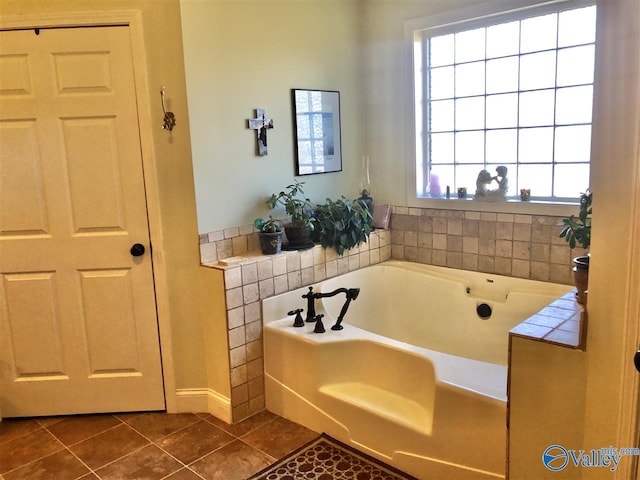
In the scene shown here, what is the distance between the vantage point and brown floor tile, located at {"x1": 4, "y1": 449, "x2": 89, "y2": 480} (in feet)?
7.66

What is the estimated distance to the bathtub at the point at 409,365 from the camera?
80.9 inches

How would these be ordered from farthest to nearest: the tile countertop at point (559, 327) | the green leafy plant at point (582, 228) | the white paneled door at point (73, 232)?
the white paneled door at point (73, 232) → the green leafy plant at point (582, 228) → the tile countertop at point (559, 327)

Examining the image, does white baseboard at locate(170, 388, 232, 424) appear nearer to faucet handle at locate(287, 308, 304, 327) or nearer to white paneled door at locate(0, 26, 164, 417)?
white paneled door at locate(0, 26, 164, 417)

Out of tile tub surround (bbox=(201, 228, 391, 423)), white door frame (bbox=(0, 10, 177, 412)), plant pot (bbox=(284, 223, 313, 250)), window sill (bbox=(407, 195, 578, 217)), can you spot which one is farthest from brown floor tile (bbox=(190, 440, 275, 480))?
window sill (bbox=(407, 195, 578, 217))

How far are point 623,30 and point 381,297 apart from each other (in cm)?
231

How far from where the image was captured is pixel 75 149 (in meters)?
2.63

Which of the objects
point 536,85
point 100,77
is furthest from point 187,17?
point 536,85

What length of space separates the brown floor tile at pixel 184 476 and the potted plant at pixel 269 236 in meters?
1.13

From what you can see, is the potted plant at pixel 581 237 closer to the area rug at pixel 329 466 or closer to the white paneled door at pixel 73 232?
the area rug at pixel 329 466

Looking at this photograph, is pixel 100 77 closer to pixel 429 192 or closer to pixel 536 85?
pixel 429 192

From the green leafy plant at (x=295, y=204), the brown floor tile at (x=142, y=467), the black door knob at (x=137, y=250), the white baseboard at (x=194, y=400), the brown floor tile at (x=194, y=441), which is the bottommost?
the brown floor tile at (x=142, y=467)

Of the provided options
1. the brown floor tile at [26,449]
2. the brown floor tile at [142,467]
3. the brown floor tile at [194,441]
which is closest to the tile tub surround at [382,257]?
the brown floor tile at [194,441]

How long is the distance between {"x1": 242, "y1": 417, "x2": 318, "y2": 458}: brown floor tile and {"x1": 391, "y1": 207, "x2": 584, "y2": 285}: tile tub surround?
1442 mm

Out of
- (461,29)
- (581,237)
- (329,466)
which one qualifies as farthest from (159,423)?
(461,29)
